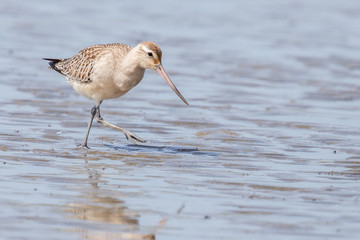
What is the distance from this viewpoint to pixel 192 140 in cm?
1022

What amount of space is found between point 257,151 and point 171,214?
2.94 meters

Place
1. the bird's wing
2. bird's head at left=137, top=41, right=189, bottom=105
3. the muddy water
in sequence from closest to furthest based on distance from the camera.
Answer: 1. the muddy water
2. bird's head at left=137, top=41, right=189, bottom=105
3. the bird's wing

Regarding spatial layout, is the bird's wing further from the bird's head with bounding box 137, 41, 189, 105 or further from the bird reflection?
the bird reflection

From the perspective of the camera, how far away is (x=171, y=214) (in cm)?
688

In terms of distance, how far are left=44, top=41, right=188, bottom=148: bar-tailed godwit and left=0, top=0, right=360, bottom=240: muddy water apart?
1.71 feet

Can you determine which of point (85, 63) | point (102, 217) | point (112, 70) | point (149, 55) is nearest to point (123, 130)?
point (112, 70)

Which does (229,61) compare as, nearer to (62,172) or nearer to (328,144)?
(328,144)

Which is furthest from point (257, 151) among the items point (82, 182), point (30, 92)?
point (30, 92)

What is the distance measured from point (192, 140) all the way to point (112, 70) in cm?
125

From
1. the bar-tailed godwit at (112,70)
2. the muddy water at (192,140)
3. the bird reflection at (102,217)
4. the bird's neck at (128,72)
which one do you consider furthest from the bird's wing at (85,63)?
the bird reflection at (102,217)

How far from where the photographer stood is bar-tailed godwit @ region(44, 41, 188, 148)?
9547 millimetres

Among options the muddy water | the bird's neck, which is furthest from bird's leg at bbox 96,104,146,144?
the bird's neck

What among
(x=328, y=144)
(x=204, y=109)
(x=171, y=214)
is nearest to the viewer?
(x=171, y=214)

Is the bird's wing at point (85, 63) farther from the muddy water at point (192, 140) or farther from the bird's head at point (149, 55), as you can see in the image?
the muddy water at point (192, 140)
